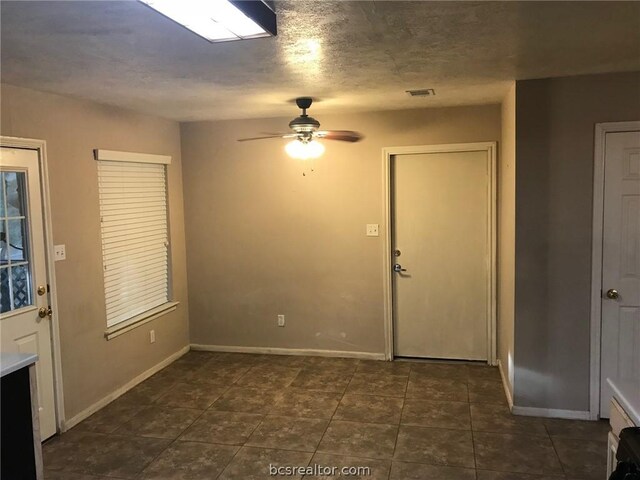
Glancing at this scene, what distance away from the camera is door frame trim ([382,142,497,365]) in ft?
14.6

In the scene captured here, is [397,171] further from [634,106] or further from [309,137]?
[634,106]

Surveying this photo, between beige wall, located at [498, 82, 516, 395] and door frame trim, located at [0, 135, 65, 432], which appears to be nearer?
door frame trim, located at [0, 135, 65, 432]

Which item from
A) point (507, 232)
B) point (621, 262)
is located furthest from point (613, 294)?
point (507, 232)

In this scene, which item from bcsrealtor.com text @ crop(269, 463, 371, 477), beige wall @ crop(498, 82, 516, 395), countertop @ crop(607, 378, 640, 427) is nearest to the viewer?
countertop @ crop(607, 378, 640, 427)

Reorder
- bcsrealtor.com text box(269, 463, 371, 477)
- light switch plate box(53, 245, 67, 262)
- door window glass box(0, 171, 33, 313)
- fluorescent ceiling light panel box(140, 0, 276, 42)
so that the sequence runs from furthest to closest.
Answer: light switch plate box(53, 245, 67, 262), door window glass box(0, 171, 33, 313), bcsrealtor.com text box(269, 463, 371, 477), fluorescent ceiling light panel box(140, 0, 276, 42)

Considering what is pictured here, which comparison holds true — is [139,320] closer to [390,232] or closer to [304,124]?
[304,124]

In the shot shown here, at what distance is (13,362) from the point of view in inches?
81.4

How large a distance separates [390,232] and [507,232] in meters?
1.11

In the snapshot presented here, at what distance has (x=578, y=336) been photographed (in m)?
3.47

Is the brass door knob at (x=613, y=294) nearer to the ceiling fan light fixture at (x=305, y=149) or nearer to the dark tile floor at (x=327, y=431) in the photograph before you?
the dark tile floor at (x=327, y=431)

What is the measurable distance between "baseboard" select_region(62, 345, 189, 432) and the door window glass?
95 centimetres

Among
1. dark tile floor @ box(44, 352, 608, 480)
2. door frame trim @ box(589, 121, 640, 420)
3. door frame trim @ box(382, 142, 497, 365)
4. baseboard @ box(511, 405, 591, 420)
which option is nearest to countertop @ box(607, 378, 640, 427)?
dark tile floor @ box(44, 352, 608, 480)

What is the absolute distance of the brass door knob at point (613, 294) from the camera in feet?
11.1

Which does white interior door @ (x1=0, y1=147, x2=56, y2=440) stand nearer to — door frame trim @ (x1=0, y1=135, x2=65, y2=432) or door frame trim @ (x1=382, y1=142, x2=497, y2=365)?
door frame trim @ (x1=0, y1=135, x2=65, y2=432)
